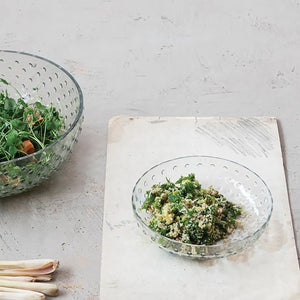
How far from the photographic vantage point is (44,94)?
188 centimetres

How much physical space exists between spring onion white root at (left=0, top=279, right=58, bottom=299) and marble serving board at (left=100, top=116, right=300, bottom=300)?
0.11m

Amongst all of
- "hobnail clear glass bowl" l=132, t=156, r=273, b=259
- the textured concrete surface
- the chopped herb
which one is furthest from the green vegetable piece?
"hobnail clear glass bowl" l=132, t=156, r=273, b=259

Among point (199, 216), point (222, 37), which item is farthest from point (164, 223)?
point (222, 37)

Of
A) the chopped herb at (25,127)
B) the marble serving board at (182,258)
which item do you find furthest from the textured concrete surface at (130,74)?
the chopped herb at (25,127)

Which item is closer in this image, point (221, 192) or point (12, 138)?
point (12, 138)

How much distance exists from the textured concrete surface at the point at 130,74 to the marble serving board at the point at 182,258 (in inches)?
1.4

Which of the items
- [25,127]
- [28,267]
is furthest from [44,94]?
[28,267]

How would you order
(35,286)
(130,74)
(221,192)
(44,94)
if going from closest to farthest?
(35,286) < (221,192) < (44,94) < (130,74)

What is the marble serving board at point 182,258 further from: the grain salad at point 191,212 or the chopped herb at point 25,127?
the chopped herb at point 25,127

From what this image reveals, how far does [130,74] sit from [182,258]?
0.77 m

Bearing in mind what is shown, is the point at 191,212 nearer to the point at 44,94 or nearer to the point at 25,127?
the point at 25,127

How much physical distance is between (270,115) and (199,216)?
1.92ft

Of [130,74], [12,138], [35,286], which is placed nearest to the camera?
[35,286]

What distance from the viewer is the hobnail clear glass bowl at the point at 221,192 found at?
1.48 m
